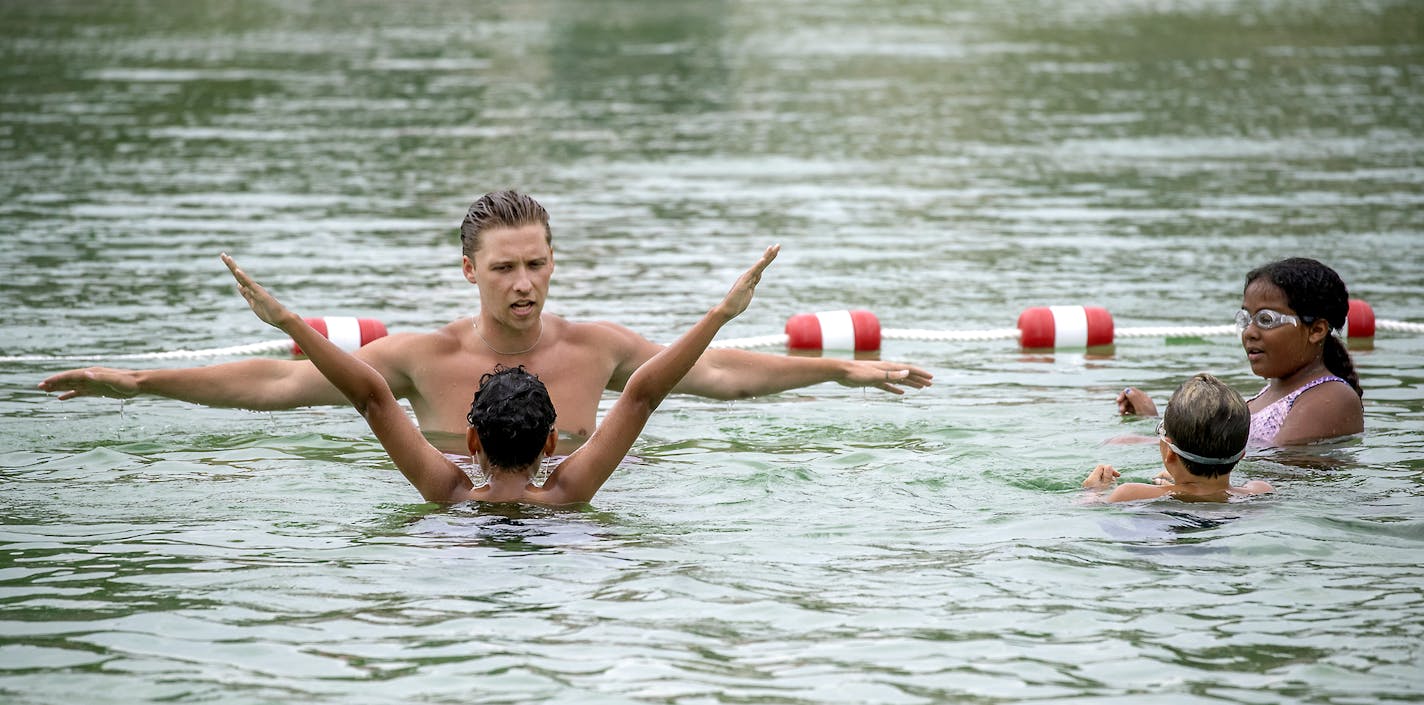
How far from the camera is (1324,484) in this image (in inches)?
311

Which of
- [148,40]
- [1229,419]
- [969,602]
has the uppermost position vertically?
[148,40]

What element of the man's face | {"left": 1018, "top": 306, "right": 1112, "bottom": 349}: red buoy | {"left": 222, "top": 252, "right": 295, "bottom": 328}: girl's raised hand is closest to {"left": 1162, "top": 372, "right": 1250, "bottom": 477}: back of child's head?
the man's face

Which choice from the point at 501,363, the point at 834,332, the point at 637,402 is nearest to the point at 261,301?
the point at 637,402

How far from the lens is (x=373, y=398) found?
6.87 m

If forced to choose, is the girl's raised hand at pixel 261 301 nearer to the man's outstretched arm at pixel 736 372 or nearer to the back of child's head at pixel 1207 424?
the man's outstretched arm at pixel 736 372

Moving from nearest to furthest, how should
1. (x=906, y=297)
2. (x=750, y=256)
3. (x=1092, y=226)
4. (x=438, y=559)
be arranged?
(x=438, y=559), (x=906, y=297), (x=750, y=256), (x=1092, y=226)

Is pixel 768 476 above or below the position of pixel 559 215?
below

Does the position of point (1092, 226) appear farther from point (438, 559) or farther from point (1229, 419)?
point (438, 559)

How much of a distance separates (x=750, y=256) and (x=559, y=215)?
278 centimetres

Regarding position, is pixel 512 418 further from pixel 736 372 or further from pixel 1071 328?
pixel 1071 328

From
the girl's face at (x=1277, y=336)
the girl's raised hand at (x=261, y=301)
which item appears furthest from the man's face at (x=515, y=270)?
the girl's face at (x=1277, y=336)

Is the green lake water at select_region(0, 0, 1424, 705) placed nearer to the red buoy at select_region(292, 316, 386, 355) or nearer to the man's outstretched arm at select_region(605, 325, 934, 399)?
the man's outstretched arm at select_region(605, 325, 934, 399)

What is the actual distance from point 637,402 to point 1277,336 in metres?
3.51

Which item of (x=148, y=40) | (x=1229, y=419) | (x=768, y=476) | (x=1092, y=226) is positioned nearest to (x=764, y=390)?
(x=768, y=476)
